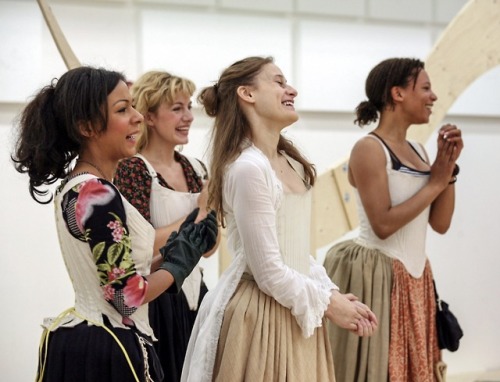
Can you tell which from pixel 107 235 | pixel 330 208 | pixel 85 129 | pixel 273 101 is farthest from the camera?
pixel 330 208

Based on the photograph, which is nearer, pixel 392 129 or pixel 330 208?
pixel 392 129

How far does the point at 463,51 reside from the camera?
371 centimetres

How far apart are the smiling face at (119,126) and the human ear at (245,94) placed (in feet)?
1.21

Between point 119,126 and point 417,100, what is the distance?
141cm

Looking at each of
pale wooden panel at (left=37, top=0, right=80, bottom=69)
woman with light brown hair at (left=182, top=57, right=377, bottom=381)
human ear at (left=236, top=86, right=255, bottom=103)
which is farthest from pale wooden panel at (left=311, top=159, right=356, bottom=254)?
human ear at (left=236, top=86, right=255, bottom=103)

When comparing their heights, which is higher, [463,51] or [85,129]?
[463,51]

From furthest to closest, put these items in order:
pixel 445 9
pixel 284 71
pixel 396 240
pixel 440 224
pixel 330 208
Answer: pixel 445 9
pixel 284 71
pixel 330 208
pixel 440 224
pixel 396 240

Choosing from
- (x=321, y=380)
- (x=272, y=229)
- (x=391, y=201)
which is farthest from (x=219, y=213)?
(x=391, y=201)


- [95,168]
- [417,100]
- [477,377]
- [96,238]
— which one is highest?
[417,100]

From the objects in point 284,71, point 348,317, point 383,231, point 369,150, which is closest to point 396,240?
point 383,231

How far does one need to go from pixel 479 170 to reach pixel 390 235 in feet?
8.91

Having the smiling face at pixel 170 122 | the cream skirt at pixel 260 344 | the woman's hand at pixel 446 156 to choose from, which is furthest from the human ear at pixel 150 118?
the woman's hand at pixel 446 156

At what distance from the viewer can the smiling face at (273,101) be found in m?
2.11

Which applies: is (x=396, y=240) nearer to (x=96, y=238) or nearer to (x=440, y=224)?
(x=440, y=224)
